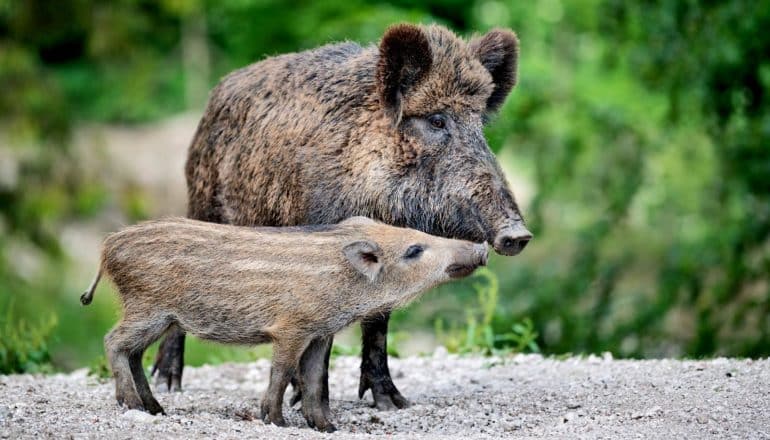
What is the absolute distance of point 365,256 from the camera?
6344mm

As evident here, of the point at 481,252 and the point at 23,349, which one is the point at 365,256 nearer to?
the point at 481,252

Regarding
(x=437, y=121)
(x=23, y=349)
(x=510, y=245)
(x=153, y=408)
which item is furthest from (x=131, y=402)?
(x=23, y=349)

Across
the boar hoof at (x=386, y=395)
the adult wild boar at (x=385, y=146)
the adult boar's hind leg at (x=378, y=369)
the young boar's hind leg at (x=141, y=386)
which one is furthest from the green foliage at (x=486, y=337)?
the young boar's hind leg at (x=141, y=386)

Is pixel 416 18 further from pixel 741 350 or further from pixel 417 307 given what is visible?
pixel 741 350

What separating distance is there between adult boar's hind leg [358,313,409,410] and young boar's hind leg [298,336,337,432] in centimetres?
63

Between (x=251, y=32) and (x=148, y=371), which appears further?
(x=251, y=32)

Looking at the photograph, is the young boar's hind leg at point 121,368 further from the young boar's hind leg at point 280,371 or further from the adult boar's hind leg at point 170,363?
the adult boar's hind leg at point 170,363

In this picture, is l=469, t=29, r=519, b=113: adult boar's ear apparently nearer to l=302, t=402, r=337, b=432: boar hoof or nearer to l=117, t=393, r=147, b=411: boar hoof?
l=302, t=402, r=337, b=432: boar hoof

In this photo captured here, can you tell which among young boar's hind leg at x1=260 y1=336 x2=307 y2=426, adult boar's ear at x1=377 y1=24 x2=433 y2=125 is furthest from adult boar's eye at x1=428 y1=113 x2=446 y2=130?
young boar's hind leg at x1=260 y1=336 x2=307 y2=426

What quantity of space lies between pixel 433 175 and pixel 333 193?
60 centimetres

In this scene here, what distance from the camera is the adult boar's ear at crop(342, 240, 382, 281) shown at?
20.6 feet

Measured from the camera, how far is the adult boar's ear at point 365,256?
20.6ft

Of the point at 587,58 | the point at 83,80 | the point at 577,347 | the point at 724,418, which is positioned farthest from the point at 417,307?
the point at 83,80

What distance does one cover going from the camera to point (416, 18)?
13.6 metres
